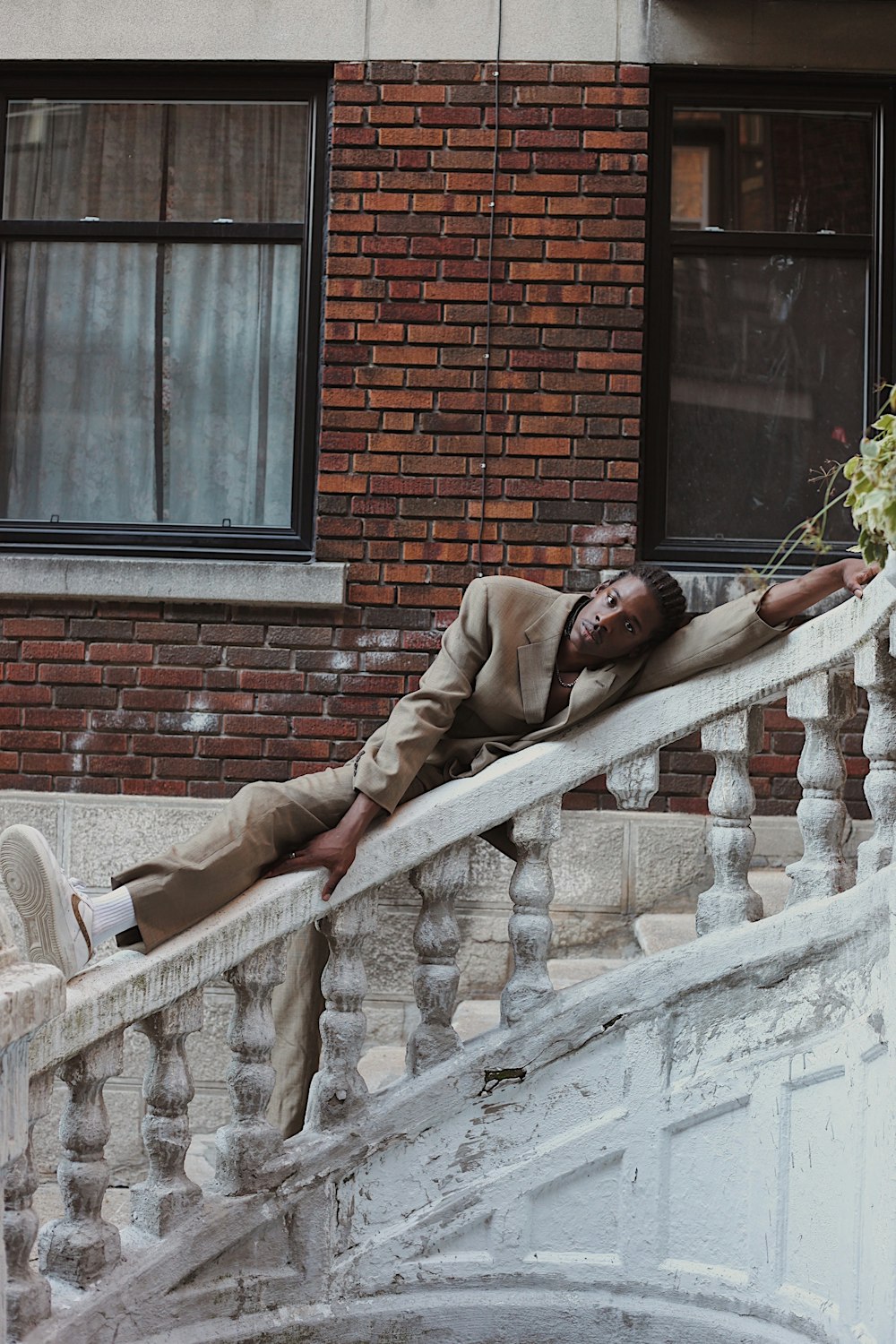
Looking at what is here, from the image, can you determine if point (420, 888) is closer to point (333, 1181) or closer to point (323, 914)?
point (323, 914)

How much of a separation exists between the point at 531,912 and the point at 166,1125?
1.01 meters

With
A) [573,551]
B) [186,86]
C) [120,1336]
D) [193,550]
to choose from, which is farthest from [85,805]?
[186,86]

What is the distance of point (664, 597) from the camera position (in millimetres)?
3164

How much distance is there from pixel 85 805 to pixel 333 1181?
8.29 feet

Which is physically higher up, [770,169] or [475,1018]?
[770,169]

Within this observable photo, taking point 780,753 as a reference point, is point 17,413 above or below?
above

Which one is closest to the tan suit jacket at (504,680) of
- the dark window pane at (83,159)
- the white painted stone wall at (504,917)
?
the white painted stone wall at (504,917)

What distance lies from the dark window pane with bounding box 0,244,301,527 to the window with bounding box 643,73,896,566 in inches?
64.1

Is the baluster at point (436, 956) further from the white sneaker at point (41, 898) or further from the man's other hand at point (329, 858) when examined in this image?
the white sneaker at point (41, 898)

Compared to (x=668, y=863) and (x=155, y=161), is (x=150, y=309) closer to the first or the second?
(x=155, y=161)

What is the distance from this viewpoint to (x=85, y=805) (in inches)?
205

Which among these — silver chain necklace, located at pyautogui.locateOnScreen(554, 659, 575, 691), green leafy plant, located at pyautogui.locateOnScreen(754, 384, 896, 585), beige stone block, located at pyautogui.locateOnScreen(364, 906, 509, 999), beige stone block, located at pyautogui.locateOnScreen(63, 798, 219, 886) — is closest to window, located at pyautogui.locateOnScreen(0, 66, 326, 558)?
beige stone block, located at pyautogui.locateOnScreen(63, 798, 219, 886)

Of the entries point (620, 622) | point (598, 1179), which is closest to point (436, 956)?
point (598, 1179)

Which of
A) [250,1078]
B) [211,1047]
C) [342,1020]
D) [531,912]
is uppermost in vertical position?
[531,912]
